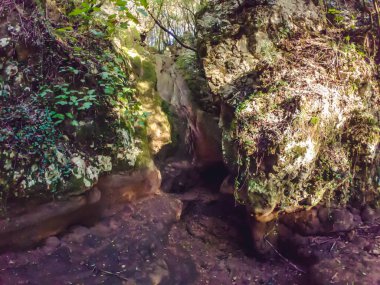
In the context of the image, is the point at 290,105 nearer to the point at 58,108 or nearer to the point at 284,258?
the point at 284,258

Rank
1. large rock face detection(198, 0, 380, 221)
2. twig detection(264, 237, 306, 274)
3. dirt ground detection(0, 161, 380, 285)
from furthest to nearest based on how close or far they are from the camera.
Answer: twig detection(264, 237, 306, 274) → large rock face detection(198, 0, 380, 221) → dirt ground detection(0, 161, 380, 285)

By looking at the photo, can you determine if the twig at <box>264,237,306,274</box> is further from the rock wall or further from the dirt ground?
the rock wall

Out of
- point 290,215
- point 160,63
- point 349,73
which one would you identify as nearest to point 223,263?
point 290,215

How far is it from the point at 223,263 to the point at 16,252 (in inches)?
128

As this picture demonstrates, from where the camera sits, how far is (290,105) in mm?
4773

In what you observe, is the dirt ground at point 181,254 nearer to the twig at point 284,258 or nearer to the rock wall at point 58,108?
the twig at point 284,258

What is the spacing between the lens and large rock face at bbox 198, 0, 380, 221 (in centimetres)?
475

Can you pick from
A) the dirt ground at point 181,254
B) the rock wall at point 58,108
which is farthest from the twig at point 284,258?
the rock wall at point 58,108

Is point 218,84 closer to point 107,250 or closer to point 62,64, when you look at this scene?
point 62,64

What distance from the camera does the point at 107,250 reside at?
14.1 ft

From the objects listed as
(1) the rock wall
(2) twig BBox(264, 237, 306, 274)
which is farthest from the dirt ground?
(1) the rock wall

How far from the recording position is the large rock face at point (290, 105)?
4.75m

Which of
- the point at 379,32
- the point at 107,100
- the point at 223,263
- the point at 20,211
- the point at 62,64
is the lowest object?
the point at 223,263

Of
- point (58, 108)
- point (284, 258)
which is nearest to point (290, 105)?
point (284, 258)
